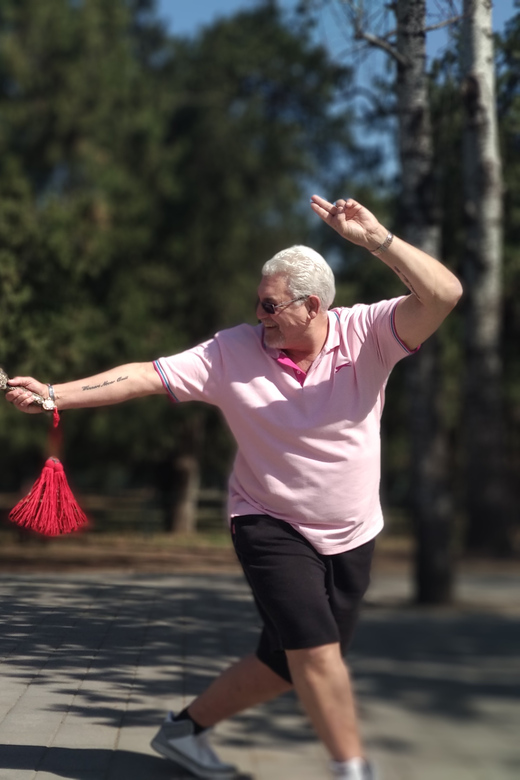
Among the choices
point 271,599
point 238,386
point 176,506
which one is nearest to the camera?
point 271,599

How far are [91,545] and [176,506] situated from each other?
19.2 ft

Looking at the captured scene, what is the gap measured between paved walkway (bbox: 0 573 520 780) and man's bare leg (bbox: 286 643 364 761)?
0.05 metres

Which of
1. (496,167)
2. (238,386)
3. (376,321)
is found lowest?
(238,386)

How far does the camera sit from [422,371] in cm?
512

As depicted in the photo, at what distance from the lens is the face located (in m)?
2.86

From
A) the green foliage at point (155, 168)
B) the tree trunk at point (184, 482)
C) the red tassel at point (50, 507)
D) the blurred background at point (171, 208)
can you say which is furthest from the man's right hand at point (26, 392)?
the tree trunk at point (184, 482)

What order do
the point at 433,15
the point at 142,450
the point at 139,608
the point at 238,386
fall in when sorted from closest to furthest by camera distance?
the point at 238,386, the point at 139,608, the point at 433,15, the point at 142,450

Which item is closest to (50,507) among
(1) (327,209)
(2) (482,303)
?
(1) (327,209)

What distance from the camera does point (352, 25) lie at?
18.9 feet

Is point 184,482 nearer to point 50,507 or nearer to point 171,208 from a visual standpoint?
point 171,208

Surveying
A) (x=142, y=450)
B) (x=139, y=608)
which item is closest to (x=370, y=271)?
(x=142, y=450)

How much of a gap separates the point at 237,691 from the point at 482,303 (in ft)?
11.4

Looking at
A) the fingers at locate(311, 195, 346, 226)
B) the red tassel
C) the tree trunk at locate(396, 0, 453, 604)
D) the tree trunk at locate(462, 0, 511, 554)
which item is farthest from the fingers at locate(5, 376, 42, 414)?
the tree trunk at locate(462, 0, 511, 554)

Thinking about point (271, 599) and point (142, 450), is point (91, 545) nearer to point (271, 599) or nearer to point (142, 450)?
point (142, 450)
